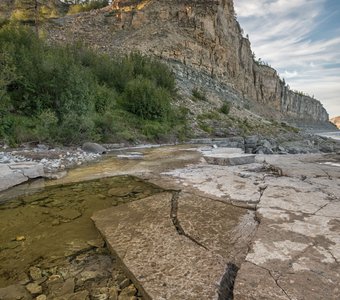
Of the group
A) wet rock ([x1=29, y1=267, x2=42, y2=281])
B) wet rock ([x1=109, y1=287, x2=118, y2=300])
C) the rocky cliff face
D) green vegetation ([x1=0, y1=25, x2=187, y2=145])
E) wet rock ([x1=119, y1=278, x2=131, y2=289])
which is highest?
the rocky cliff face

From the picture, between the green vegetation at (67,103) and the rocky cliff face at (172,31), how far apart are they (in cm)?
1094

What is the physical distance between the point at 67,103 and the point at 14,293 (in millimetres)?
9535

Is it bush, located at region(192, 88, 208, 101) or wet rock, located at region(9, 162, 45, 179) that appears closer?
wet rock, located at region(9, 162, 45, 179)

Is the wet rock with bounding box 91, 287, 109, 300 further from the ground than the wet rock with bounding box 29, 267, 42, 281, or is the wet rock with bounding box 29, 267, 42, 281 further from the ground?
the wet rock with bounding box 91, 287, 109, 300

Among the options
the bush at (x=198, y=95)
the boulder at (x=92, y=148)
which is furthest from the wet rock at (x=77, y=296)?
the bush at (x=198, y=95)

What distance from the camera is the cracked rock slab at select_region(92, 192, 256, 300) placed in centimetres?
163

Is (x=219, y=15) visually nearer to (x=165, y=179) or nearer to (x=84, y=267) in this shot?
(x=165, y=179)

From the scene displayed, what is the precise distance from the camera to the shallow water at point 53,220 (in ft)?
7.18

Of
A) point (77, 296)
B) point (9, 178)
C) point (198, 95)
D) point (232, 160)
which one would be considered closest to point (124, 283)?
point (77, 296)

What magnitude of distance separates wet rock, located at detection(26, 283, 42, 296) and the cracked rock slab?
565 mm

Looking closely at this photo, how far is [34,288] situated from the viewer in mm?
1805

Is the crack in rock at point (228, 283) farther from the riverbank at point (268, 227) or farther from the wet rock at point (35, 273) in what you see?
the wet rock at point (35, 273)

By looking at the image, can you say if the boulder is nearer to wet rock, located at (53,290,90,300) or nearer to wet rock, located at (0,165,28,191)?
wet rock, located at (0,165,28,191)

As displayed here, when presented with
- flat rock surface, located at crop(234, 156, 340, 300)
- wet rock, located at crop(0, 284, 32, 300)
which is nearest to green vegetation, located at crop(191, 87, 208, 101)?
flat rock surface, located at crop(234, 156, 340, 300)
